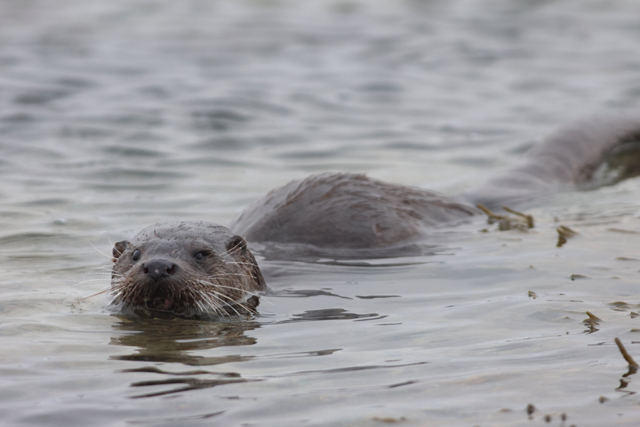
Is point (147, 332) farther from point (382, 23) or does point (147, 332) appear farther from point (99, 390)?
point (382, 23)

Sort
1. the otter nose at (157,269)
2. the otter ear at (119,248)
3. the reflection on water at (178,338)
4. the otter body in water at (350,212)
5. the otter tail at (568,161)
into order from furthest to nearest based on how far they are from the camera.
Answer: the otter tail at (568,161)
the otter body in water at (350,212)
the otter ear at (119,248)
the otter nose at (157,269)
the reflection on water at (178,338)

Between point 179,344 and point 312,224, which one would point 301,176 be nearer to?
point 312,224

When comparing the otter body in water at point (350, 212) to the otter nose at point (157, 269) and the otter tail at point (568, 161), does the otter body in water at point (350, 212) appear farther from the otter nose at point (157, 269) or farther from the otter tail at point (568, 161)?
the otter nose at point (157, 269)

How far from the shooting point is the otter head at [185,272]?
132 inches

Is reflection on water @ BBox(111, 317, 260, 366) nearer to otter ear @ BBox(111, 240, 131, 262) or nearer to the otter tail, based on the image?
otter ear @ BBox(111, 240, 131, 262)

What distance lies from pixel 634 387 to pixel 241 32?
1099 cm

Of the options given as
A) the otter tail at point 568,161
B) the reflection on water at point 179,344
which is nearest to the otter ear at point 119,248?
the reflection on water at point 179,344

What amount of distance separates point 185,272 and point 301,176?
10.6 ft

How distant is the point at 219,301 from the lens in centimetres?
362

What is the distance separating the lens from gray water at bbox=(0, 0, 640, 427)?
2510 millimetres

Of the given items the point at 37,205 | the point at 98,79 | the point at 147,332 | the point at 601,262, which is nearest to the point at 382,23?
the point at 98,79

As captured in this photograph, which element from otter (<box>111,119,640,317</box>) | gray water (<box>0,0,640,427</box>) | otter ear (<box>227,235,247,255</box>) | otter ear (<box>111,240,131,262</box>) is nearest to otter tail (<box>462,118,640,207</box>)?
otter (<box>111,119,640,317</box>)

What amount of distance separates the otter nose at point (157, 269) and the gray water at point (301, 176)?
22cm

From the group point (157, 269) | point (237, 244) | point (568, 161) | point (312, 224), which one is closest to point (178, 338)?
point (157, 269)
